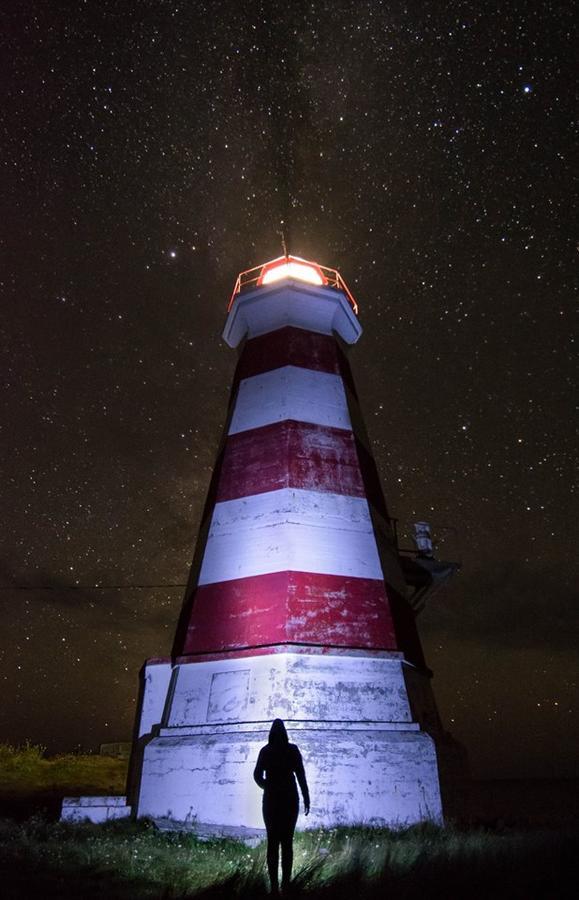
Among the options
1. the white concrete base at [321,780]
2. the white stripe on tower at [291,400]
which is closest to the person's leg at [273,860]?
the white concrete base at [321,780]

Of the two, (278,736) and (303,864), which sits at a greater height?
(278,736)

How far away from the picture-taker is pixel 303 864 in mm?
6395

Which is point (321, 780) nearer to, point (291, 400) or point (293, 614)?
point (293, 614)

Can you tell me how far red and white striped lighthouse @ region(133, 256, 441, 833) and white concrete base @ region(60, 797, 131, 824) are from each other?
0.49 m

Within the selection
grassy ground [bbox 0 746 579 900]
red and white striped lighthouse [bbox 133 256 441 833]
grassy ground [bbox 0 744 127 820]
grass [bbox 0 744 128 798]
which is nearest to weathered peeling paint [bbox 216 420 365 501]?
red and white striped lighthouse [bbox 133 256 441 833]

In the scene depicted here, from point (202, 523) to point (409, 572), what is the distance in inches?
198

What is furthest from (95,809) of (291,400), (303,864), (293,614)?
(291,400)

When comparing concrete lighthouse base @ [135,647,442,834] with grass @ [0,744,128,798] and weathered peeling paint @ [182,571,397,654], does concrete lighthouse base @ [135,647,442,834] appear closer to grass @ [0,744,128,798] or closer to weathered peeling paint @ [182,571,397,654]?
weathered peeling paint @ [182,571,397,654]

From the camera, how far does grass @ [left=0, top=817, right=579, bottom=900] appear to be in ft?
16.1

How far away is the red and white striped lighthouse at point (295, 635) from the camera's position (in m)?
8.21

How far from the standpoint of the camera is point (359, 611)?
9.62 m

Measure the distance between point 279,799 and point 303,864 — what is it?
1.69m

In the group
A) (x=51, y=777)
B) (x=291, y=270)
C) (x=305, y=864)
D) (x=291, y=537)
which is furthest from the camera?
(x=51, y=777)

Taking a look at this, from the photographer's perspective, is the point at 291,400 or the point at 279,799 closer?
the point at 279,799
